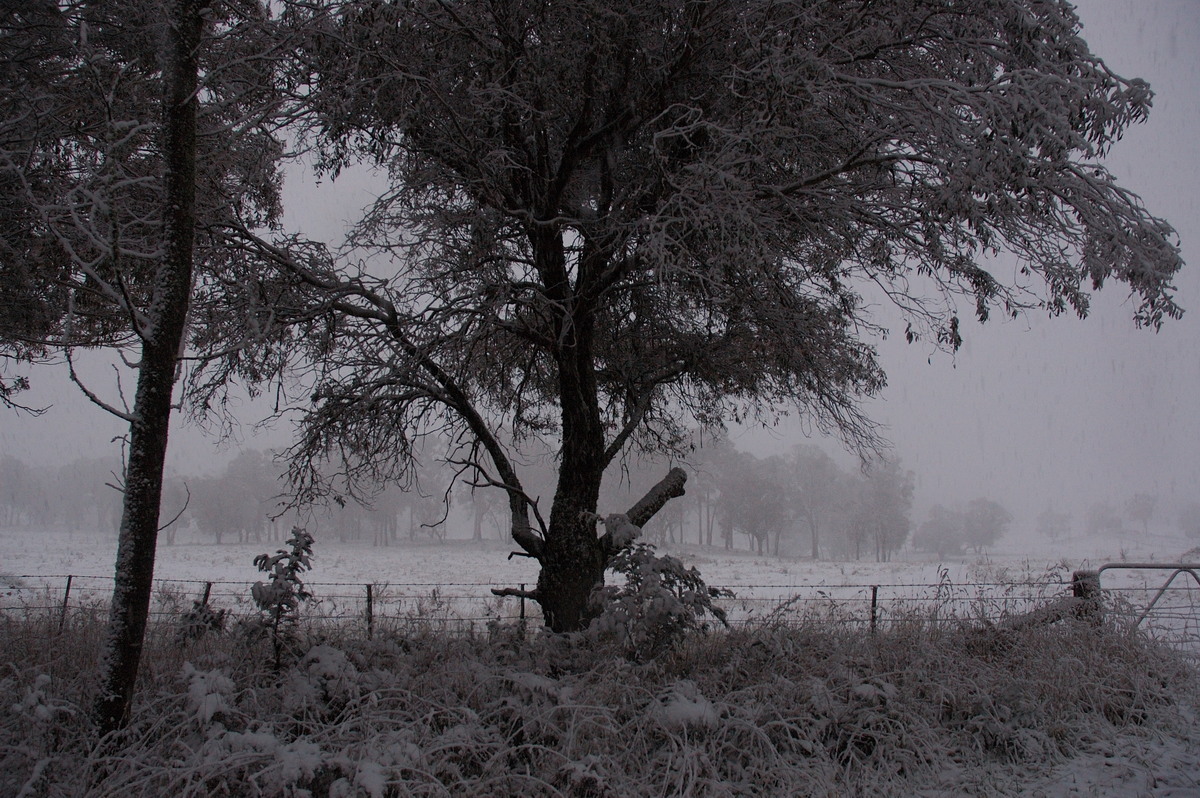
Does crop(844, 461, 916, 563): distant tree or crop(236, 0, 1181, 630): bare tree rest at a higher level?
crop(236, 0, 1181, 630): bare tree

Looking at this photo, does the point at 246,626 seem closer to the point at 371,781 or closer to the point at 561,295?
the point at 371,781

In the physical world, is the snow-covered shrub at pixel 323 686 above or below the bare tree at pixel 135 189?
below

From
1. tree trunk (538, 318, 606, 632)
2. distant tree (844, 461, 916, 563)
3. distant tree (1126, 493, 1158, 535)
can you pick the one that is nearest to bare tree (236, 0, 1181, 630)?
tree trunk (538, 318, 606, 632)

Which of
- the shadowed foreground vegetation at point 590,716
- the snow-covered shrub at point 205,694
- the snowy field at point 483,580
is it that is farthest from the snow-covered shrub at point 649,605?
the snow-covered shrub at point 205,694

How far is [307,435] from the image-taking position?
710 centimetres

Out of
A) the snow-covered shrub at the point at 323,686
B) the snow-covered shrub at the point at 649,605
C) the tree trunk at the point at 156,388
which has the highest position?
the tree trunk at the point at 156,388

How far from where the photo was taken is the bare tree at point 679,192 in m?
4.83

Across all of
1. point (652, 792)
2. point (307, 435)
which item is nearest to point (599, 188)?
point (307, 435)

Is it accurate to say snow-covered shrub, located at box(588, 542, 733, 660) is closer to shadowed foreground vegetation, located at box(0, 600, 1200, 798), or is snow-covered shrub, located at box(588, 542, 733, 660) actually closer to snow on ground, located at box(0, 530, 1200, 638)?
shadowed foreground vegetation, located at box(0, 600, 1200, 798)

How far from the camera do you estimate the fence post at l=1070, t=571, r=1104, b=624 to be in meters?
6.50

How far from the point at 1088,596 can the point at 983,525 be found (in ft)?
245

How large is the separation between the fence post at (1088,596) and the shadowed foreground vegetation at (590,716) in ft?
1.22

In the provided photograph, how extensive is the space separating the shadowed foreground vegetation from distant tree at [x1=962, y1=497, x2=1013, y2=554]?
73.7 m

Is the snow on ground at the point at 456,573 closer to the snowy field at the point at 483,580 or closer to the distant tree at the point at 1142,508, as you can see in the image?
the snowy field at the point at 483,580
